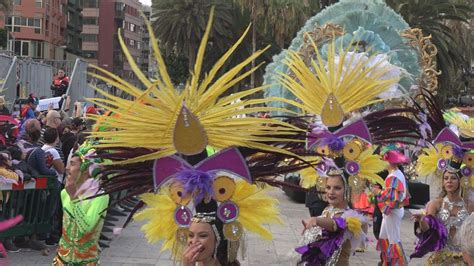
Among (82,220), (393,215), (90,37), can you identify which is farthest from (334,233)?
(90,37)

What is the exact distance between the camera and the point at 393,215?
7.55m

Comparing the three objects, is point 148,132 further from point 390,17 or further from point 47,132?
point 390,17

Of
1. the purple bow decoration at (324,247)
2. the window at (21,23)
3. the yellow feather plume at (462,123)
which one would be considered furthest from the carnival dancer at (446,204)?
the window at (21,23)

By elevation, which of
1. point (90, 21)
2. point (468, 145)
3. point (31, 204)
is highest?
point (90, 21)

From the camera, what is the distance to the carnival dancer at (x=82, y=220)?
4820 millimetres

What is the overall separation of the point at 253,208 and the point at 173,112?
2.71 ft

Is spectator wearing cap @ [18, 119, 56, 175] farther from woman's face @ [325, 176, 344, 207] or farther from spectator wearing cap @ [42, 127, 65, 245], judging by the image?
woman's face @ [325, 176, 344, 207]

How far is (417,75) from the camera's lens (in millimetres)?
12773

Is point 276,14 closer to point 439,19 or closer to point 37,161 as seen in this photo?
point 439,19

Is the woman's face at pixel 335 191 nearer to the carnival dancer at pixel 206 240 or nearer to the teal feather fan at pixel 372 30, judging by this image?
the carnival dancer at pixel 206 240

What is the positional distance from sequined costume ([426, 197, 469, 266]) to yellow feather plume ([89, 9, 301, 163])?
3.04 m

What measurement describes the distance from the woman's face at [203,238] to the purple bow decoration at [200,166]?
0.29 metres

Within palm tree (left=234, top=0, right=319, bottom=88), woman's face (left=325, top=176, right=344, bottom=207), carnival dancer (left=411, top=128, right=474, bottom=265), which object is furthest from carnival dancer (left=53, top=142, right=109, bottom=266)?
palm tree (left=234, top=0, right=319, bottom=88)

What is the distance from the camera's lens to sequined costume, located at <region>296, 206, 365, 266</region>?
538 centimetres
